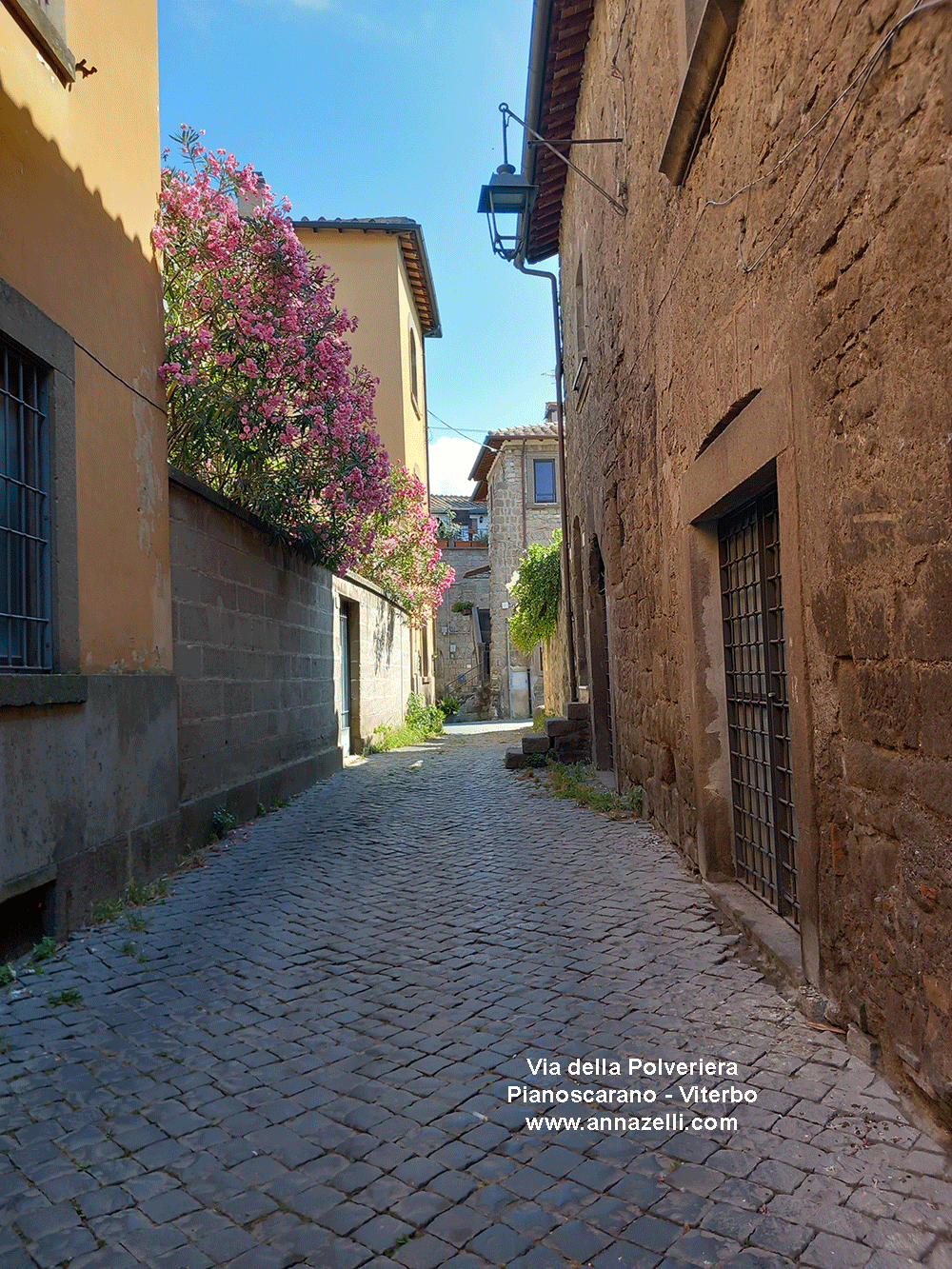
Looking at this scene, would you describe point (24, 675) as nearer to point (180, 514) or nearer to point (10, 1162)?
point (10, 1162)

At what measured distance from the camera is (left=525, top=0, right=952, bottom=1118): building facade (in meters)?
2.07

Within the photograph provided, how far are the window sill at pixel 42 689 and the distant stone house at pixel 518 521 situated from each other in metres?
22.3

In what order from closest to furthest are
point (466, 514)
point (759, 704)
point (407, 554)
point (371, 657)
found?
1. point (759, 704)
2. point (371, 657)
3. point (407, 554)
4. point (466, 514)

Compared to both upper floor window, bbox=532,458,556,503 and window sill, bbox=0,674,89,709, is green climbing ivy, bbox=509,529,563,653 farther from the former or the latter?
upper floor window, bbox=532,458,556,503

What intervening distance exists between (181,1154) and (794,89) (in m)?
3.45

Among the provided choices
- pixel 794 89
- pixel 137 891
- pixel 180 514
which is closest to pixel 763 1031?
pixel 794 89

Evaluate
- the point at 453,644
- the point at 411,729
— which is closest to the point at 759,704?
the point at 411,729

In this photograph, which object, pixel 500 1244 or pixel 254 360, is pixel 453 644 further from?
pixel 500 1244

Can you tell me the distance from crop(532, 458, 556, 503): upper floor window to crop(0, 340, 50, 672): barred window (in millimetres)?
22854

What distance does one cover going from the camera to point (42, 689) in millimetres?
3762

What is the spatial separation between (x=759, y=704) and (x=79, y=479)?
338 centimetres

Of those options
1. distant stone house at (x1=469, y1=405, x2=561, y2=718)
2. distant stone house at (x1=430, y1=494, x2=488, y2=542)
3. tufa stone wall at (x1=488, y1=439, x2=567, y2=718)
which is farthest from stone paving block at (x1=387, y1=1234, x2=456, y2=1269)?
distant stone house at (x1=430, y1=494, x2=488, y2=542)

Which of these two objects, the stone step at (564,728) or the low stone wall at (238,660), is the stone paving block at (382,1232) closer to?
the low stone wall at (238,660)

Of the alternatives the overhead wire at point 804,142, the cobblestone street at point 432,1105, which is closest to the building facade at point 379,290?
the overhead wire at point 804,142
